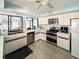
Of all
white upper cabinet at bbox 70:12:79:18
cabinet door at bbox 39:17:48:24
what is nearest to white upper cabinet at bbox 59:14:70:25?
white upper cabinet at bbox 70:12:79:18

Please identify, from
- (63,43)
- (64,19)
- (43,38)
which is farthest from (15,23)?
(63,43)

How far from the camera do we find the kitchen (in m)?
3.24

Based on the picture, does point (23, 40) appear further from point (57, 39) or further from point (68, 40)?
point (68, 40)

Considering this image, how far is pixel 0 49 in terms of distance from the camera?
5.60 ft

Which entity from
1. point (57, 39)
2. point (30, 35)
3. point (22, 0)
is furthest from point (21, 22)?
point (57, 39)

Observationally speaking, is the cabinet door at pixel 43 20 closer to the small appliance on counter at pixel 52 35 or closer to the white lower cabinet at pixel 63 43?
the small appliance on counter at pixel 52 35

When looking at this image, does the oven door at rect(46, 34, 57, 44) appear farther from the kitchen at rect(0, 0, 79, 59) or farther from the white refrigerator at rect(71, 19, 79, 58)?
the white refrigerator at rect(71, 19, 79, 58)

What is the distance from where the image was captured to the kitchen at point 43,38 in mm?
3238

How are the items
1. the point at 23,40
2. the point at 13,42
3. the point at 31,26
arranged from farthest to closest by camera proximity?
the point at 31,26 < the point at 23,40 < the point at 13,42

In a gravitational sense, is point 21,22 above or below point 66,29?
above

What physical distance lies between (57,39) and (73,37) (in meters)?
1.53

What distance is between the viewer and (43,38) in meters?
6.29

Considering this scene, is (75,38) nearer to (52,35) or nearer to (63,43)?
(63,43)

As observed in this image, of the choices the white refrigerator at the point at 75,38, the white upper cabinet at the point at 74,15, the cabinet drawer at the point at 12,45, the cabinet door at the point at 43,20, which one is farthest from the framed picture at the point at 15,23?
the white refrigerator at the point at 75,38
